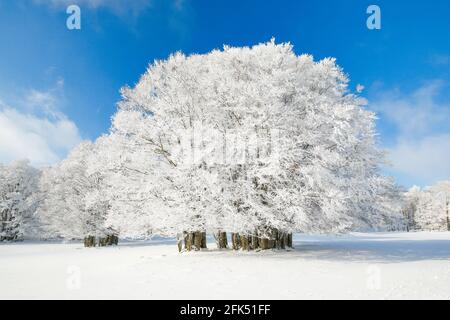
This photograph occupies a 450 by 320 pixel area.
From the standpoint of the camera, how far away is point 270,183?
19.7 meters

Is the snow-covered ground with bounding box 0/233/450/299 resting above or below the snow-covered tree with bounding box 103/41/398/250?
below

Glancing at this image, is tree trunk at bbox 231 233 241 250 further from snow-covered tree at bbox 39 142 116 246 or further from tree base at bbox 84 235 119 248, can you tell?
tree base at bbox 84 235 119 248

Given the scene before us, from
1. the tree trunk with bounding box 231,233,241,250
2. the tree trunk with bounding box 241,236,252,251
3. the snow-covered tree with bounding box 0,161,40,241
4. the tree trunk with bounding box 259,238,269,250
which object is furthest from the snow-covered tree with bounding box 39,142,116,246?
the tree trunk with bounding box 259,238,269,250

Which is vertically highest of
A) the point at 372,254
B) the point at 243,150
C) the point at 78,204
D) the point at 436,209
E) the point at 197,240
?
the point at 243,150

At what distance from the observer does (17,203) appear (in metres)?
58.3

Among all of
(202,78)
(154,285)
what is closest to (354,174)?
(202,78)

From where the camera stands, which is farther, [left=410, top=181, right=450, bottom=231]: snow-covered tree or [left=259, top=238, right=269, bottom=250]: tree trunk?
[left=410, top=181, right=450, bottom=231]: snow-covered tree

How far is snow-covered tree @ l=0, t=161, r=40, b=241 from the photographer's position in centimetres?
5662

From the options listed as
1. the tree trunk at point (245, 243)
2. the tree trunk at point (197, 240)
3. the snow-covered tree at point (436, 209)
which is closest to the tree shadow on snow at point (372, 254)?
the tree trunk at point (245, 243)

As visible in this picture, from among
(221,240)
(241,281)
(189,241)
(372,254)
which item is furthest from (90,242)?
(241,281)

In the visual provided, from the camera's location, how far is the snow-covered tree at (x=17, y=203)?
186 feet

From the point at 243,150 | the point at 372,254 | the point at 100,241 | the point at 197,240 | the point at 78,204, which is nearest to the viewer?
the point at 243,150

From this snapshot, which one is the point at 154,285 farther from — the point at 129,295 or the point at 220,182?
the point at 220,182

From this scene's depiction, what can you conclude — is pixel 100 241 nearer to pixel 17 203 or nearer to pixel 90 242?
pixel 90 242
